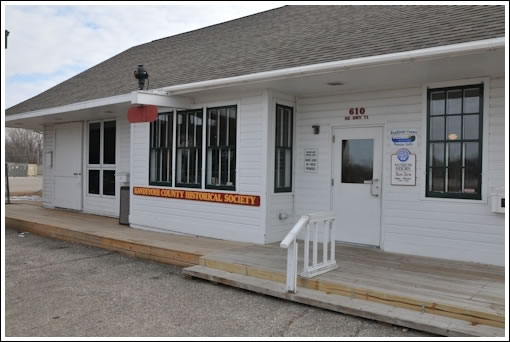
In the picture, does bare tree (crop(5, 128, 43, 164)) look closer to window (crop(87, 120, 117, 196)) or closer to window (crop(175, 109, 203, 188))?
window (crop(87, 120, 117, 196))

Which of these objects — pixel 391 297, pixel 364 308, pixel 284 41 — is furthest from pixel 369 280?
pixel 284 41

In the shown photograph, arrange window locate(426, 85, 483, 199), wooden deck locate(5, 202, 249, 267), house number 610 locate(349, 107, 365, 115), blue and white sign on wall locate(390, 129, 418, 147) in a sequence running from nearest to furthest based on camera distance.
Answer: window locate(426, 85, 483, 199) → blue and white sign on wall locate(390, 129, 418, 147) → wooden deck locate(5, 202, 249, 267) → house number 610 locate(349, 107, 365, 115)

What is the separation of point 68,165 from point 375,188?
8.41m

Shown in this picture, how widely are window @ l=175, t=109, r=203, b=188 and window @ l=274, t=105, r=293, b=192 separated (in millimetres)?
1495

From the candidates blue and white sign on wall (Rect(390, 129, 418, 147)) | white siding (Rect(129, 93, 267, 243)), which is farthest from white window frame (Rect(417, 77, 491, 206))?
white siding (Rect(129, 93, 267, 243))

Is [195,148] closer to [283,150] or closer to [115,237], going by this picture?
[283,150]

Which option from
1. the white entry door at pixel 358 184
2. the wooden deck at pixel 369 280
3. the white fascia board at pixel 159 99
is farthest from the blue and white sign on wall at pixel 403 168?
the white fascia board at pixel 159 99

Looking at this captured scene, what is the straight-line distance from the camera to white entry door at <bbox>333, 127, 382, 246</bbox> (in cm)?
677

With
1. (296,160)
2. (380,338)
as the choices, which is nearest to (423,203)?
(296,160)

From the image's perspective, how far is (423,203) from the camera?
246 inches

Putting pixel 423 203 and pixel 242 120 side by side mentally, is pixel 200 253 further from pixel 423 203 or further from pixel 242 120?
pixel 423 203

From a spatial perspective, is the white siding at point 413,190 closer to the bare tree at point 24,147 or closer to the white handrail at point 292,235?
the white handrail at point 292,235

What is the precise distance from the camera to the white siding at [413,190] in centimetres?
571

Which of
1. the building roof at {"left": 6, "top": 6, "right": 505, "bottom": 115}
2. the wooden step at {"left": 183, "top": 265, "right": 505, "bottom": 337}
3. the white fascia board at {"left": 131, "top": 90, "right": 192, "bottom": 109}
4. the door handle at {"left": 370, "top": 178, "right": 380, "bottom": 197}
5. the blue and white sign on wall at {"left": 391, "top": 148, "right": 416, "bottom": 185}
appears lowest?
the wooden step at {"left": 183, "top": 265, "right": 505, "bottom": 337}
